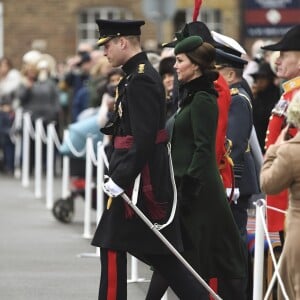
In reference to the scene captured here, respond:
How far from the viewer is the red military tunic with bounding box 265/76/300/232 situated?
366 inches

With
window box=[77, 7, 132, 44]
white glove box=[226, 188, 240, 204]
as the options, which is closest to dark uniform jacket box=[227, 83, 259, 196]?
white glove box=[226, 188, 240, 204]

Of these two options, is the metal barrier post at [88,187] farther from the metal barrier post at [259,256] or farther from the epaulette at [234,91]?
the metal barrier post at [259,256]

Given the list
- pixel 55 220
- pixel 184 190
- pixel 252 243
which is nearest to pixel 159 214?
pixel 184 190

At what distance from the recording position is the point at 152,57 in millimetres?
14898

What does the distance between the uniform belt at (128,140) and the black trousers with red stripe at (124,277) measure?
63cm

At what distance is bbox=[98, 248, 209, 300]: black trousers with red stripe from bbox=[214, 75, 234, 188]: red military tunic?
893 millimetres

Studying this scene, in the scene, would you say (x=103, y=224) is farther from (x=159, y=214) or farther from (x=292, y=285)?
(x=292, y=285)

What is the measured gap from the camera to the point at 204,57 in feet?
31.0

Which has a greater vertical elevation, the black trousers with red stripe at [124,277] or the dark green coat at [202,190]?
the dark green coat at [202,190]

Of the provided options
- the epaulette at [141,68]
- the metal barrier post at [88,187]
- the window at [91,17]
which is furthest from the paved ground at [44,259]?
the window at [91,17]

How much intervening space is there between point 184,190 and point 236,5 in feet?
108

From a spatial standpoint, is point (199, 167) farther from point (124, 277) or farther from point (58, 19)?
point (58, 19)

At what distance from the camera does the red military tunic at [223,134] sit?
32.1 feet

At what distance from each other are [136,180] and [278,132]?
0.91 meters
